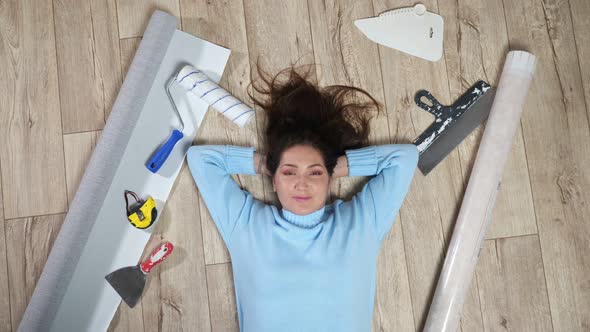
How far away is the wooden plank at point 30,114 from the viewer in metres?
1.59

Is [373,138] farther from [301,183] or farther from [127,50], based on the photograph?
[127,50]

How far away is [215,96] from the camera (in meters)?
1.55

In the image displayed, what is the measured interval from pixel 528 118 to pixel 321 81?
74cm

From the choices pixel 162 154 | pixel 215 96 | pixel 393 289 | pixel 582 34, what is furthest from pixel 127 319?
pixel 582 34

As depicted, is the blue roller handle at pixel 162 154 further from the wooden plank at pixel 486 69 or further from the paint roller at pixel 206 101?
the wooden plank at pixel 486 69

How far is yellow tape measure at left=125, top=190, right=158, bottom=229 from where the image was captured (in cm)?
153

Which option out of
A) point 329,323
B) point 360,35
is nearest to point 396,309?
point 329,323

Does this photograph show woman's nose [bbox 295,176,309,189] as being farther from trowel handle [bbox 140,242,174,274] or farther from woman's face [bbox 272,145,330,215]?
trowel handle [bbox 140,242,174,274]

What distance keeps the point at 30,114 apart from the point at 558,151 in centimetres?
181

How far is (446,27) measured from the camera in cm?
169

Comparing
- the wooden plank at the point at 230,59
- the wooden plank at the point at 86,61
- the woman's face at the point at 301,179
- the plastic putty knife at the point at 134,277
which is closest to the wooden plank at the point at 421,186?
the woman's face at the point at 301,179

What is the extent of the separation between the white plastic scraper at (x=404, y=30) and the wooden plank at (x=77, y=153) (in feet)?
3.26

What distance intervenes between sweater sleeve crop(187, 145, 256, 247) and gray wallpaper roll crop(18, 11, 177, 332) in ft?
0.74

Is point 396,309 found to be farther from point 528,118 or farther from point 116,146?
point 116,146
